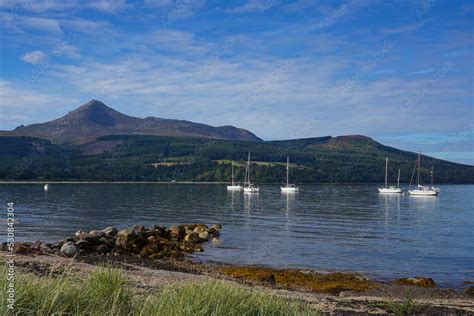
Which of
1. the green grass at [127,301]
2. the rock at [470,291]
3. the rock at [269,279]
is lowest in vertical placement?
the rock at [470,291]

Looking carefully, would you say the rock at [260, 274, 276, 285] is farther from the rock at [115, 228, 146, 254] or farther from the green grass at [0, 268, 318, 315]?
the green grass at [0, 268, 318, 315]

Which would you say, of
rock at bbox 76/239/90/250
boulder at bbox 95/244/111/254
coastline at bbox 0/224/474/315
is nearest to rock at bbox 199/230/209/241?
coastline at bbox 0/224/474/315

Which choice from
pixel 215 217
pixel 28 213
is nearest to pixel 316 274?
pixel 215 217

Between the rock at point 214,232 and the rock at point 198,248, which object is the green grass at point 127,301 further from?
the rock at point 214,232

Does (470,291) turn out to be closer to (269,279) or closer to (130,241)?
(269,279)

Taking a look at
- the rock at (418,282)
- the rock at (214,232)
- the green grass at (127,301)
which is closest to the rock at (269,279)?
the rock at (418,282)

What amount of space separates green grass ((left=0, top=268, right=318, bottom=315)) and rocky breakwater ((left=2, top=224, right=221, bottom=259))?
705 inches

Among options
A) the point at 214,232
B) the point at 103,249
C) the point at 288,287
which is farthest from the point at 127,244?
the point at 288,287

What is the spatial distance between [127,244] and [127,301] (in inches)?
916

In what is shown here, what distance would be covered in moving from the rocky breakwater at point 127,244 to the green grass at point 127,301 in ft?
58.8

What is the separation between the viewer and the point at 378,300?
18750 mm

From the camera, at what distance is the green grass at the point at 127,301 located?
8328 mm

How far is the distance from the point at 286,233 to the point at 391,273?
1723cm

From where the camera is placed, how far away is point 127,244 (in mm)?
32312
